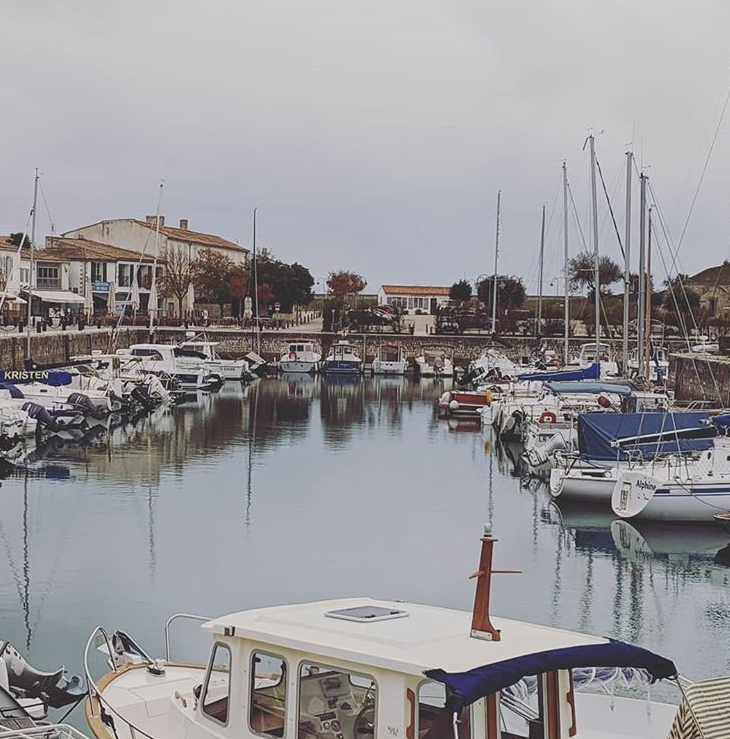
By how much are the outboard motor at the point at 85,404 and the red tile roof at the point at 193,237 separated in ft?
181

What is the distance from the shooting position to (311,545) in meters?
22.0

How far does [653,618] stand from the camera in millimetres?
17281

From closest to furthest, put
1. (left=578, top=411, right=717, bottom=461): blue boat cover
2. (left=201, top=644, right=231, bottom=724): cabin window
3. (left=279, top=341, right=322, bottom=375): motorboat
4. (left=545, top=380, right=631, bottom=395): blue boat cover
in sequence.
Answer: (left=201, top=644, right=231, bottom=724): cabin window → (left=578, top=411, right=717, bottom=461): blue boat cover → (left=545, top=380, right=631, bottom=395): blue boat cover → (left=279, top=341, right=322, bottom=375): motorboat

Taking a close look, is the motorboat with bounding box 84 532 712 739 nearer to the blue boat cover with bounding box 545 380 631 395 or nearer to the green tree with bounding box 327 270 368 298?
the blue boat cover with bounding box 545 380 631 395

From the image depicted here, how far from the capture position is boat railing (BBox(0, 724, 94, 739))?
8584 mm

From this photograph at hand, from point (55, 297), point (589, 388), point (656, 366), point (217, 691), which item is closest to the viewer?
point (217, 691)

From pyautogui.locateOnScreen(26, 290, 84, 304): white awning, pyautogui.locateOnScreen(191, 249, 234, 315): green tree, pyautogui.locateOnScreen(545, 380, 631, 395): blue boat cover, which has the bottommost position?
pyautogui.locateOnScreen(545, 380, 631, 395): blue boat cover

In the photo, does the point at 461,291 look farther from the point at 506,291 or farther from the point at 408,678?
the point at 408,678

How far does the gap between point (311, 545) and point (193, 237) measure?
86120 mm

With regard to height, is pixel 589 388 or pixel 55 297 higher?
pixel 55 297

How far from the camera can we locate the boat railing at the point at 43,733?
858 cm

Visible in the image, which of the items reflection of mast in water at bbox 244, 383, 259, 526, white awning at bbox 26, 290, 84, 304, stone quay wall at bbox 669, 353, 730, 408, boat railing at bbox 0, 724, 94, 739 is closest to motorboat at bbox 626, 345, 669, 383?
stone quay wall at bbox 669, 353, 730, 408

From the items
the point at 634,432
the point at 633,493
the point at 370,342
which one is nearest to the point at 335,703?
the point at 633,493

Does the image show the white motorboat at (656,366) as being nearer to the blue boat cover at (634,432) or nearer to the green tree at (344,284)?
the blue boat cover at (634,432)
